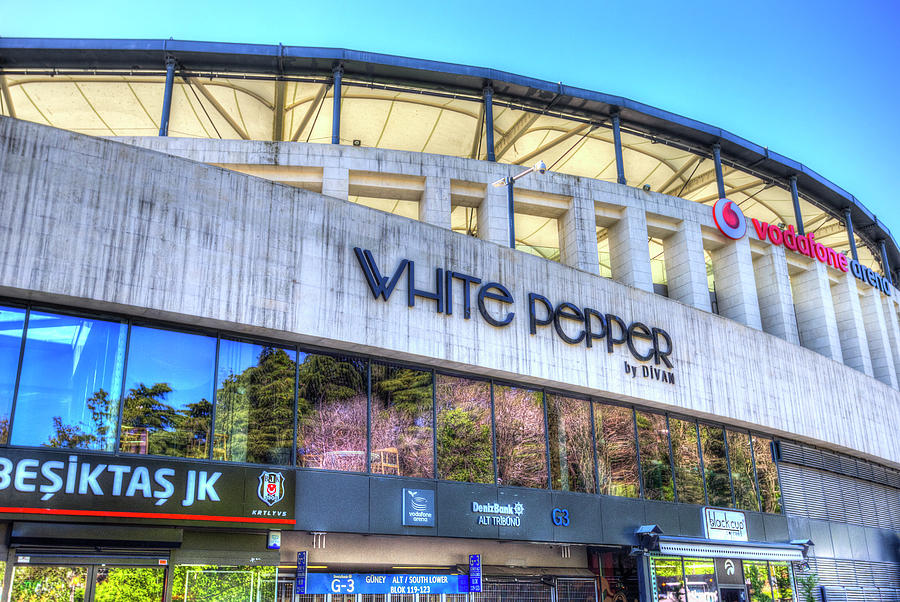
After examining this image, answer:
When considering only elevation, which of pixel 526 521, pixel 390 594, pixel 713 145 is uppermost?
pixel 713 145

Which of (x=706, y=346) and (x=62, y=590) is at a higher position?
(x=706, y=346)

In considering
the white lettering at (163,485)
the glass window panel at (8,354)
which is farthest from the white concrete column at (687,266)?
the glass window panel at (8,354)

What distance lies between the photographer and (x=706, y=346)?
27609 mm

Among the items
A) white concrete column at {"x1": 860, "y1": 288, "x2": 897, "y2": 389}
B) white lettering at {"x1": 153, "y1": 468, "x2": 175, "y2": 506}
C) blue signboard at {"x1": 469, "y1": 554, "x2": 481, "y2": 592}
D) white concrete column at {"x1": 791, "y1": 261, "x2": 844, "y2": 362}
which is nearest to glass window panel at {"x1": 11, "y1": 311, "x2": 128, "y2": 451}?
white lettering at {"x1": 153, "y1": 468, "x2": 175, "y2": 506}

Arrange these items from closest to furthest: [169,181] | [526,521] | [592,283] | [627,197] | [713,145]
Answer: [169,181]
[526,521]
[592,283]
[627,197]
[713,145]

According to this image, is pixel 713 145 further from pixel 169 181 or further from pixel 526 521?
pixel 169 181

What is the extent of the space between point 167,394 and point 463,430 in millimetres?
7688

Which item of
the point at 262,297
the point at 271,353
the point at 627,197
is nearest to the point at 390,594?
the point at 271,353

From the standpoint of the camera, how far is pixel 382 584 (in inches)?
769

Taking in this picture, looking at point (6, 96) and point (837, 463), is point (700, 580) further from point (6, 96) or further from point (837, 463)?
point (6, 96)

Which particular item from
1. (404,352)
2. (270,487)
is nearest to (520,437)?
(404,352)

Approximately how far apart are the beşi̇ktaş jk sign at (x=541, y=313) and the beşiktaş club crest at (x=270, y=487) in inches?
190

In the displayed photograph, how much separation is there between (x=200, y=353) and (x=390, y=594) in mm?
7221

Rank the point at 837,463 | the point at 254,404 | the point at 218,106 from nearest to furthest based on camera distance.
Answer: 1. the point at 254,404
2. the point at 218,106
3. the point at 837,463
